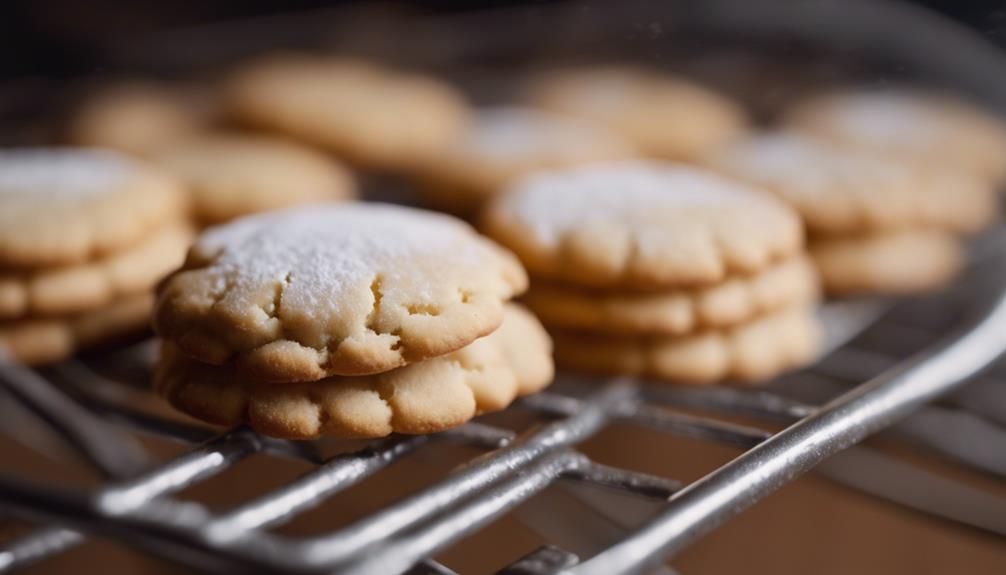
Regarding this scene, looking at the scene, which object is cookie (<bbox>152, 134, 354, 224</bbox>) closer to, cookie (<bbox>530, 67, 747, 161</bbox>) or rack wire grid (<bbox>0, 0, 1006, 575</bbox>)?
rack wire grid (<bbox>0, 0, 1006, 575</bbox>)

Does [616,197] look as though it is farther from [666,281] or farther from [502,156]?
[502,156]

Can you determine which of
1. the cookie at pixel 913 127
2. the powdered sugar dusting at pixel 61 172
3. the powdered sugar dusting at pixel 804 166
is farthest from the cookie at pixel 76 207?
the cookie at pixel 913 127

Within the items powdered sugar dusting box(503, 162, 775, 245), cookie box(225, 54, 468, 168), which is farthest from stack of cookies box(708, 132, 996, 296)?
cookie box(225, 54, 468, 168)

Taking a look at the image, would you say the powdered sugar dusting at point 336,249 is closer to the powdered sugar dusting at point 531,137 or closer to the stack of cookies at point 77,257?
the stack of cookies at point 77,257

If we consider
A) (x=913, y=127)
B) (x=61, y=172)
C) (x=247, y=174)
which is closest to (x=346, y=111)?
(x=247, y=174)

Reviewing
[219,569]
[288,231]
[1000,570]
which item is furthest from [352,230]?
[1000,570]

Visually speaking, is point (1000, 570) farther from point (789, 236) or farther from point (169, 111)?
point (169, 111)
